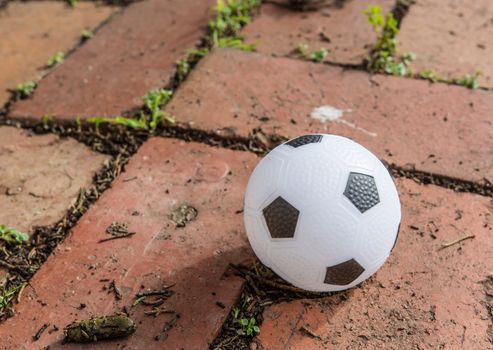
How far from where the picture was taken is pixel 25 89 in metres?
3.52

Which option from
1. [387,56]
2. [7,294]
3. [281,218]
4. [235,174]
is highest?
[281,218]

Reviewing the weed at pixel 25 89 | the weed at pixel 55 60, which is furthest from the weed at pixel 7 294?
the weed at pixel 55 60

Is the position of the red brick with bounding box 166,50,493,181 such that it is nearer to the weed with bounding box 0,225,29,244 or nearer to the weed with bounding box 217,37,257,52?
the weed with bounding box 217,37,257,52

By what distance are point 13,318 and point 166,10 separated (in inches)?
104

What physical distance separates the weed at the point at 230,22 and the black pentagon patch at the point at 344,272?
205 cm

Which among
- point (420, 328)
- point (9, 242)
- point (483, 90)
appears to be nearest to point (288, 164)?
point (420, 328)

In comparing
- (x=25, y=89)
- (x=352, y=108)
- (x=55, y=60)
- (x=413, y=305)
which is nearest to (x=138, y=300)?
(x=413, y=305)

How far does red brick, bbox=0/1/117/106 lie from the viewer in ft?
12.3

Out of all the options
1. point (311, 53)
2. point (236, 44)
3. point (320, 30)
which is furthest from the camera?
point (320, 30)

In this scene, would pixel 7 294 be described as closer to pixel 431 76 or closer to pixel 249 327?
pixel 249 327

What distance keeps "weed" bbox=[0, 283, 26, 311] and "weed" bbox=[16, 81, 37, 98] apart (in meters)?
1.51

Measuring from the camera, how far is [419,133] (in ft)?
10.0

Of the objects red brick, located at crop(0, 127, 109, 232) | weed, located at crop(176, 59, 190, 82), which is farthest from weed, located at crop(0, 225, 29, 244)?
weed, located at crop(176, 59, 190, 82)

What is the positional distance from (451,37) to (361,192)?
87.9 inches
